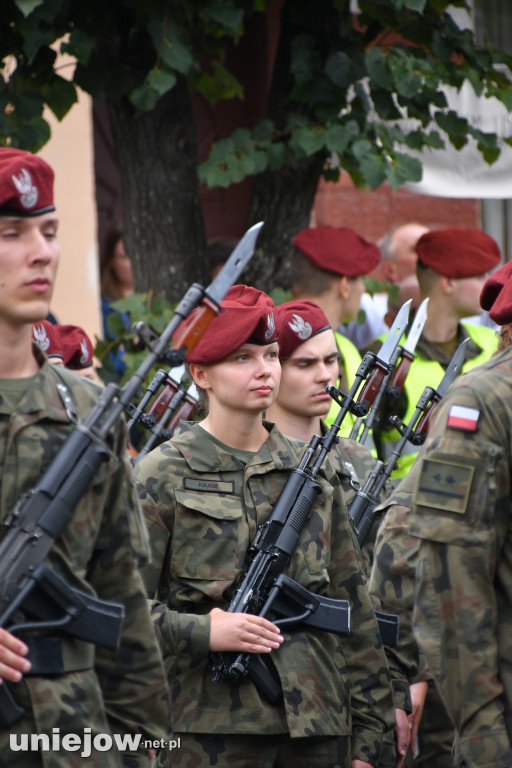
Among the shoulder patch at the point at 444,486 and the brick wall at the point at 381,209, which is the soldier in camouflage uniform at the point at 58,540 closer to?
the shoulder patch at the point at 444,486

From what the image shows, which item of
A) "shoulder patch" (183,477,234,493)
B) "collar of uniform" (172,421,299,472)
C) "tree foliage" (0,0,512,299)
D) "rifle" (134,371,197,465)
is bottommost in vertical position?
"shoulder patch" (183,477,234,493)

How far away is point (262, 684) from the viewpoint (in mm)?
3104

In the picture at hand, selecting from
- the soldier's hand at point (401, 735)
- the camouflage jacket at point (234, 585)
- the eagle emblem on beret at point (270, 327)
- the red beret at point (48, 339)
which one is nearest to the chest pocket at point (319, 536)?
the camouflage jacket at point (234, 585)

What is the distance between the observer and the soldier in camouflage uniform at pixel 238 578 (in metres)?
3.08

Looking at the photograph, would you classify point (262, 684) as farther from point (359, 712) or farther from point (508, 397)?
point (508, 397)

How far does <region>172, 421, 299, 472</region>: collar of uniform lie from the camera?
328 centimetres

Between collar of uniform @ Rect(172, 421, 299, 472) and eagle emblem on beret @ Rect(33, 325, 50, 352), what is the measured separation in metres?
1.12

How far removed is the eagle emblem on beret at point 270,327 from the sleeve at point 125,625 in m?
1.00

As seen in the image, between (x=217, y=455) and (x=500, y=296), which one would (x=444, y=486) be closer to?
(x=500, y=296)

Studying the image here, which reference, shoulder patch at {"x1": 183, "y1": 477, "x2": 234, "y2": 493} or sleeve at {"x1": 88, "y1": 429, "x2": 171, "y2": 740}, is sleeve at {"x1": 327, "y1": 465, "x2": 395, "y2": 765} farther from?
sleeve at {"x1": 88, "y1": 429, "x2": 171, "y2": 740}

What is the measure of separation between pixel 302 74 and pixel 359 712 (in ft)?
10.5

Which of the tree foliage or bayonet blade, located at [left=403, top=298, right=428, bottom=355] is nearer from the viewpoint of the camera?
bayonet blade, located at [left=403, top=298, right=428, bottom=355]

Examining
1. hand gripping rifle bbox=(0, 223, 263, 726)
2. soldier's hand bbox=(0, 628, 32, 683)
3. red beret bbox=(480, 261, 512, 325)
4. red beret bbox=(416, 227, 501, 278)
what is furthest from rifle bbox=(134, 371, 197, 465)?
soldier's hand bbox=(0, 628, 32, 683)

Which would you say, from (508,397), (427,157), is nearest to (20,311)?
(508,397)
